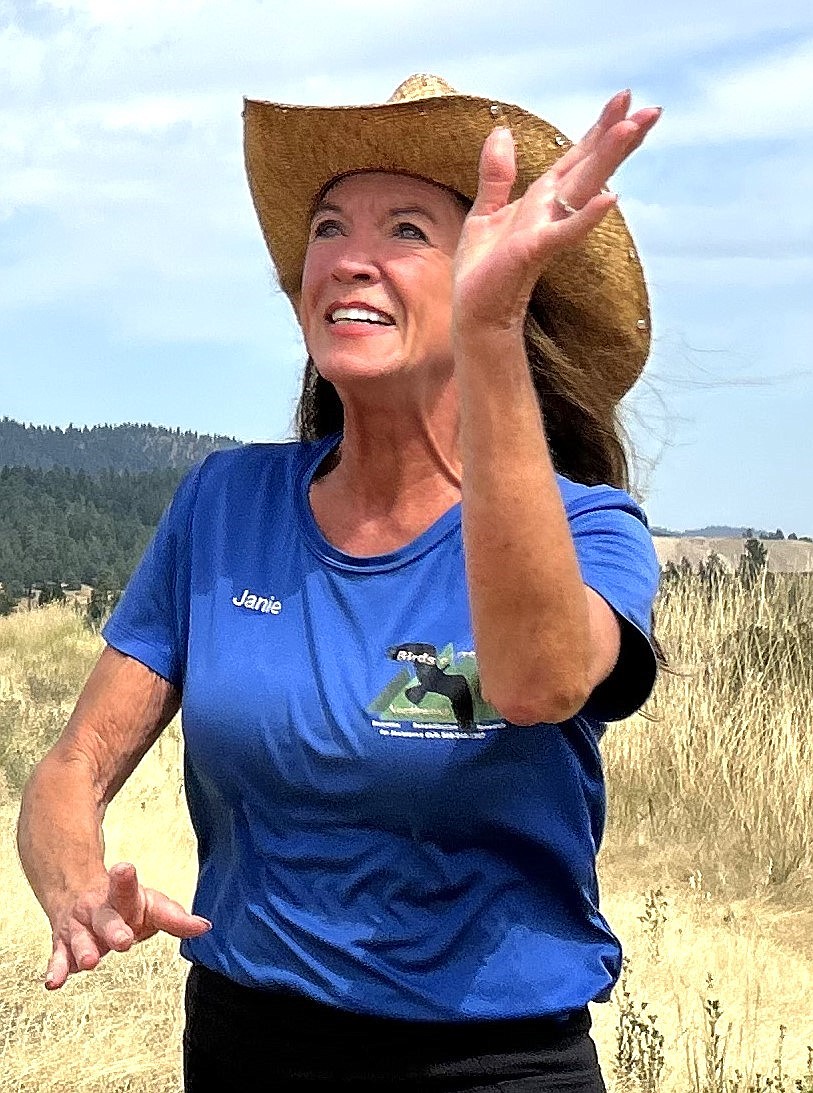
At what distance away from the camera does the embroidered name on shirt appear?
224 cm

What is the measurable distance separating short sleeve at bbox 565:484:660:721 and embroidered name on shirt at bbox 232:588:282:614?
0.42 metres

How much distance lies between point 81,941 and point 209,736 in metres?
0.30

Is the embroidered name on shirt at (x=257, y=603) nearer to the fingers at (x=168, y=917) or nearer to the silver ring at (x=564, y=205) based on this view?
the fingers at (x=168, y=917)

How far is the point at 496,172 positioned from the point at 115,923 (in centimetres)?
100

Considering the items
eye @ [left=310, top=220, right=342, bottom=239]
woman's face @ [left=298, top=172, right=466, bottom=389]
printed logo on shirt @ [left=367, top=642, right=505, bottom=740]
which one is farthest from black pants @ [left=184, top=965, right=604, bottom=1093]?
eye @ [left=310, top=220, right=342, bottom=239]

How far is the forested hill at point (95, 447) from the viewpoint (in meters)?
109

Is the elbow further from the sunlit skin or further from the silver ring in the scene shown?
the silver ring

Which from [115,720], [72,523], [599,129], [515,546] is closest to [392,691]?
[515,546]

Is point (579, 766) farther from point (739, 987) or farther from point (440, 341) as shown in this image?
point (739, 987)

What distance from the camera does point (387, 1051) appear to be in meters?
2.09

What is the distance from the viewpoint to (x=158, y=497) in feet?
246

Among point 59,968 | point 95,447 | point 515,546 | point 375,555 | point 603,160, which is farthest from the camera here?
point 95,447

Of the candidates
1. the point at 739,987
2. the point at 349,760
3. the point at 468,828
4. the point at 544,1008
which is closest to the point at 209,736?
the point at 349,760

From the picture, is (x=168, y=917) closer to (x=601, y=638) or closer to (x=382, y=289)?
(x=601, y=638)
